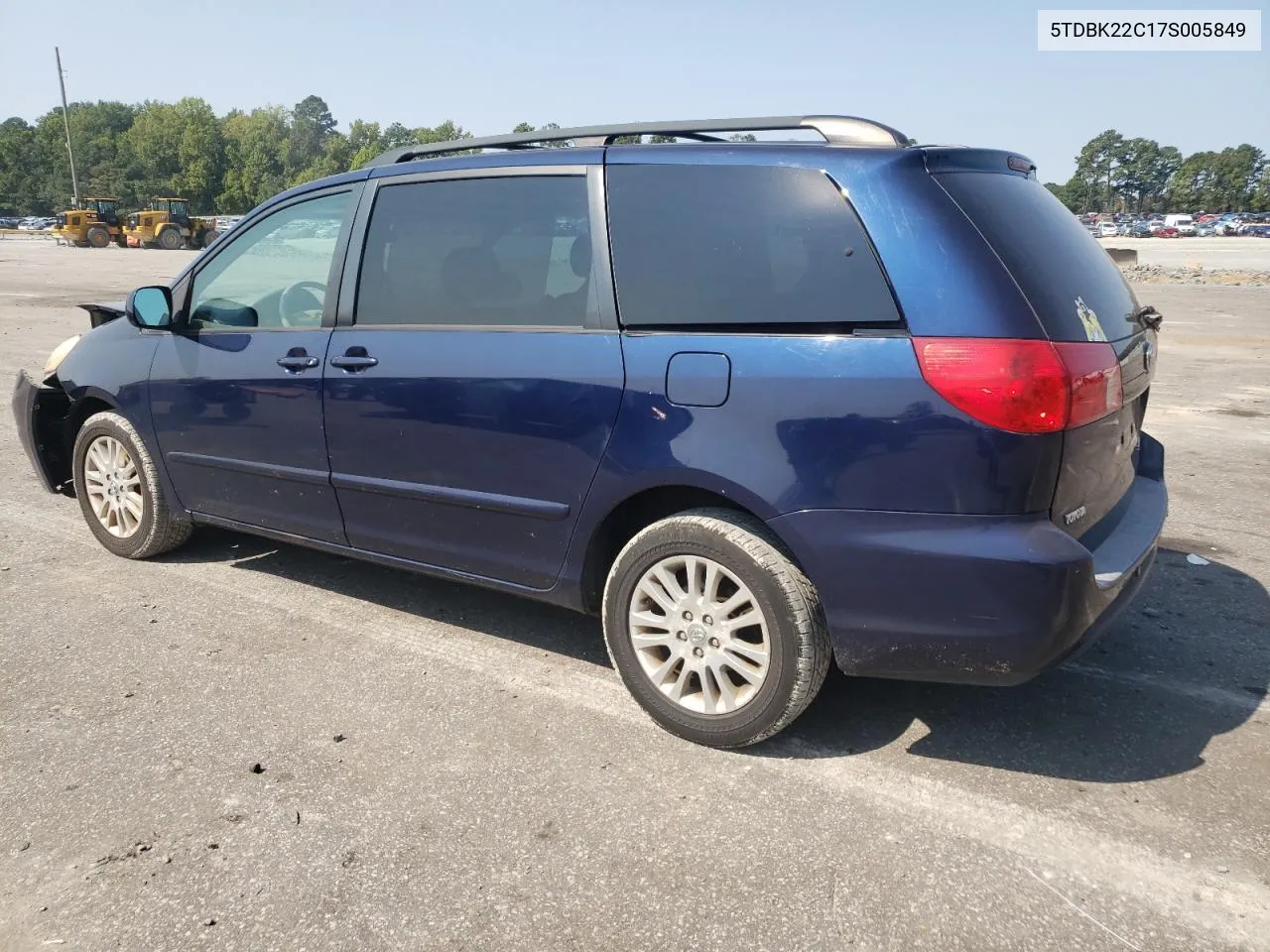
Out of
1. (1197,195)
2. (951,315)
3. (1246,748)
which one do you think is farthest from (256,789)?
(1197,195)

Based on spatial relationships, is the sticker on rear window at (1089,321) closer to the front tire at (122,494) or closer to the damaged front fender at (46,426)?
the front tire at (122,494)

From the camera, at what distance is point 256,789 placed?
114 inches

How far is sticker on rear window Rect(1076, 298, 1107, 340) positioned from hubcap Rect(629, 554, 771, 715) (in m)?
1.23

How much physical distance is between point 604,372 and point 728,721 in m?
1.16

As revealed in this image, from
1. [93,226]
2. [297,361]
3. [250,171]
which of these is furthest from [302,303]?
[250,171]

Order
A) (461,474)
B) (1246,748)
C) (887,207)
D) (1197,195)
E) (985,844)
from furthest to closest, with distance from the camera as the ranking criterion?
(1197,195) < (461,474) < (1246,748) < (887,207) < (985,844)

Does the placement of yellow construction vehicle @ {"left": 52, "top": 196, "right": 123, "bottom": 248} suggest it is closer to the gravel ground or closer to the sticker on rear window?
the gravel ground

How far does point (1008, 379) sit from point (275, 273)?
3140mm

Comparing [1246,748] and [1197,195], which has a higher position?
[1197,195]

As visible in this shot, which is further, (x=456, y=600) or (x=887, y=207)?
(x=456, y=600)

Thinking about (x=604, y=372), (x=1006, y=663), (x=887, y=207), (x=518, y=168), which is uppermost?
(x=518, y=168)

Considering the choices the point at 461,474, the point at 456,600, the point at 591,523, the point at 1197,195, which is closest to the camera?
the point at 591,523

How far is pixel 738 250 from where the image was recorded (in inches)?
118

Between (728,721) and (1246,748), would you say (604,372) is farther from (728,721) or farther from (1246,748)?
(1246,748)
